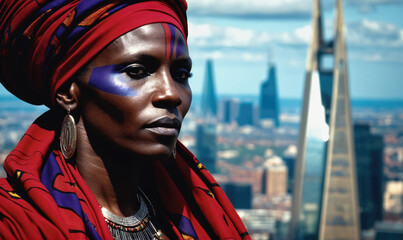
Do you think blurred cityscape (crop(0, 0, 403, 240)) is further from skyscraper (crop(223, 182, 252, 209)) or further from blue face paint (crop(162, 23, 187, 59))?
blue face paint (crop(162, 23, 187, 59))

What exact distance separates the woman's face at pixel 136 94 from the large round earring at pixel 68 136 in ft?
0.08

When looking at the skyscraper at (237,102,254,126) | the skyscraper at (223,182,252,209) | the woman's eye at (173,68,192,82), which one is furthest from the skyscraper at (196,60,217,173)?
the woman's eye at (173,68,192,82)

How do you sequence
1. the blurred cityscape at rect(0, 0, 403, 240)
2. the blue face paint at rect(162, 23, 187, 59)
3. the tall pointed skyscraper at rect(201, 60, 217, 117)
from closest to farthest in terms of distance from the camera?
the blue face paint at rect(162, 23, 187, 59) < the blurred cityscape at rect(0, 0, 403, 240) < the tall pointed skyscraper at rect(201, 60, 217, 117)

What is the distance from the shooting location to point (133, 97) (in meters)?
1.02

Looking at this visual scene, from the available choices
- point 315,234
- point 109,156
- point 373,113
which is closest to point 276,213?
point 315,234

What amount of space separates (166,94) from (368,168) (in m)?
37.9

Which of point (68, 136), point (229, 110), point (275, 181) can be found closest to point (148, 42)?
point (68, 136)

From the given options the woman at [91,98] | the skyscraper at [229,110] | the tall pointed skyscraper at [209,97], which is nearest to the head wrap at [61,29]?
the woman at [91,98]

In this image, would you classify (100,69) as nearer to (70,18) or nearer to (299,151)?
(70,18)

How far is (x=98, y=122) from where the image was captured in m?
1.05

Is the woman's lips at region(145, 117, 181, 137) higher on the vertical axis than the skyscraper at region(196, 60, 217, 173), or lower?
lower

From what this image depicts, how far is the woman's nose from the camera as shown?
103 centimetres

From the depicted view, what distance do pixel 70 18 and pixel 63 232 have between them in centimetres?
29

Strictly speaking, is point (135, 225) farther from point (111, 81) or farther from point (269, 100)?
point (269, 100)
